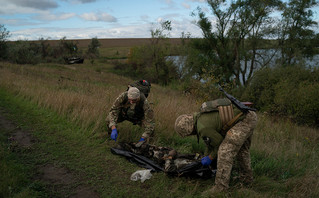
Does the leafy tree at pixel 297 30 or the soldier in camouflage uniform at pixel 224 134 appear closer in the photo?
the soldier in camouflage uniform at pixel 224 134

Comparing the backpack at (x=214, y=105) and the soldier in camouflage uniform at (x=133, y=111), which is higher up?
the backpack at (x=214, y=105)

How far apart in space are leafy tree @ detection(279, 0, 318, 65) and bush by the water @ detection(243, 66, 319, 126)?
38.9 ft

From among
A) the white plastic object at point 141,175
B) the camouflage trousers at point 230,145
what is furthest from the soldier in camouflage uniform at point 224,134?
the white plastic object at point 141,175

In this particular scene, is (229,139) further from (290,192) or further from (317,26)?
(317,26)

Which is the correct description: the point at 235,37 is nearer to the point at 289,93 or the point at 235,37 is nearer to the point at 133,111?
the point at 289,93

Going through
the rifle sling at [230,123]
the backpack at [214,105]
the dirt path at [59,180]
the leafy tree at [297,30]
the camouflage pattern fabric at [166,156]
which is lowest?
the dirt path at [59,180]

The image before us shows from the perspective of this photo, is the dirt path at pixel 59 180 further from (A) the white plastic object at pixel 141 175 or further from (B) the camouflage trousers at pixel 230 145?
(B) the camouflage trousers at pixel 230 145

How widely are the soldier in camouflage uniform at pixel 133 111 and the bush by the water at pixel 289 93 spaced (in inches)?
347

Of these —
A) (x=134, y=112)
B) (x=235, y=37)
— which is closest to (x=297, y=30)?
(x=235, y=37)

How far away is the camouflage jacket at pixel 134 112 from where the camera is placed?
15.4 feet

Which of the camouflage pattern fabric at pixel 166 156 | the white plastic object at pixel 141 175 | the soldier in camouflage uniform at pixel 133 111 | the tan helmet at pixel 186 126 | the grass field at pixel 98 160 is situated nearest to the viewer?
the grass field at pixel 98 160

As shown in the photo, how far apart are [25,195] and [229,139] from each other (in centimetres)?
275

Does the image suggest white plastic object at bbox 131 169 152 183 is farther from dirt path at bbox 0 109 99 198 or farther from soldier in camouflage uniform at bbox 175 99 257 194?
soldier in camouflage uniform at bbox 175 99 257 194

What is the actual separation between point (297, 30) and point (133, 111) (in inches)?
1097
